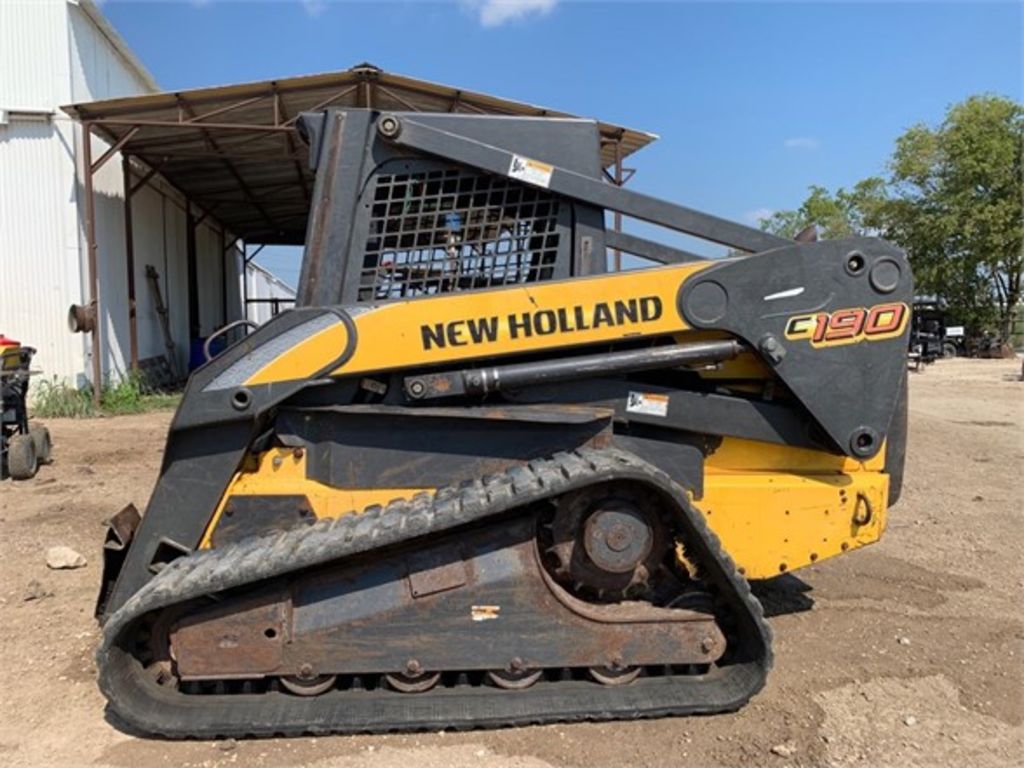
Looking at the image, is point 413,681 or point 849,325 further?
point 849,325

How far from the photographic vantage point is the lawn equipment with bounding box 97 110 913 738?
9.76 ft

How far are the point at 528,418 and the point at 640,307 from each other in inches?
25.1

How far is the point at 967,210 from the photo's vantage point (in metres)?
32.1

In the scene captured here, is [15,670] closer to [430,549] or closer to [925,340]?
[430,549]

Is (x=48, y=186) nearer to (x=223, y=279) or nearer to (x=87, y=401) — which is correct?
(x=87, y=401)

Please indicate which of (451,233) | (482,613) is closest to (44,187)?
(451,233)

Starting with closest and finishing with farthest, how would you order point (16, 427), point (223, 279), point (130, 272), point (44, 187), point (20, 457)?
point (20, 457), point (16, 427), point (44, 187), point (130, 272), point (223, 279)

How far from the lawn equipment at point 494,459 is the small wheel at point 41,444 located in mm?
5159

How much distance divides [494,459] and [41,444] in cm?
656

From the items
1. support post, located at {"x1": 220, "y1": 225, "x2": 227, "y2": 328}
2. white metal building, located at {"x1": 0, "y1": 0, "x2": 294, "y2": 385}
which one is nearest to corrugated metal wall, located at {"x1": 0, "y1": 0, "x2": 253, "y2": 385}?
white metal building, located at {"x1": 0, "y1": 0, "x2": 294, "y2": 385}

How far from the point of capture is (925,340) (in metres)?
26.4

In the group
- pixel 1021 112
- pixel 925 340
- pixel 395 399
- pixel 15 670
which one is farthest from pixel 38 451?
pixel 1021 112

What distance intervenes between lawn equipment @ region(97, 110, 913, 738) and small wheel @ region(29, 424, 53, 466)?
516cm

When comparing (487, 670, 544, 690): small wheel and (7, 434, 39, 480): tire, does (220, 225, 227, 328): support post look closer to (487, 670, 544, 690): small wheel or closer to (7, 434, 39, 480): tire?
(7, 434, 39, 480): tire
